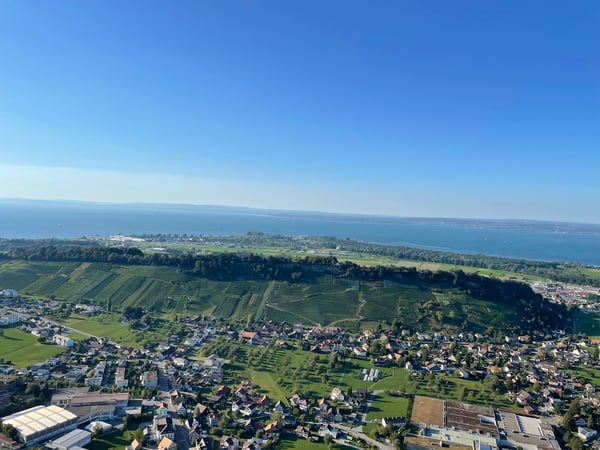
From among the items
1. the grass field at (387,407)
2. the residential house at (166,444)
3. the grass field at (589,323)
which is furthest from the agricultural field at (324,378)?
the grass field at (589,323)

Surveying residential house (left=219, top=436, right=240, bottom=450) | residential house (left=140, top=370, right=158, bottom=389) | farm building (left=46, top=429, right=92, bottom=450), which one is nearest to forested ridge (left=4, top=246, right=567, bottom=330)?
residential house (left=140, top=370, right=158, bottom=389)

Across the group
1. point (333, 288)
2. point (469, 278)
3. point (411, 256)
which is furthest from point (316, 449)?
point (411, 256)

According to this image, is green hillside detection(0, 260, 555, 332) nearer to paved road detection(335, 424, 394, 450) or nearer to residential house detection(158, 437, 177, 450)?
paved road detection(335, 424, 394, 450)

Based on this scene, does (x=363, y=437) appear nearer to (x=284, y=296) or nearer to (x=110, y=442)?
(x=110, y=442)

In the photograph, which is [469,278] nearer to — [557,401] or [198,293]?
[557,401]

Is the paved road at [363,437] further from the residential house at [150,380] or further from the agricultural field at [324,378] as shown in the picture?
the residential house at [150,380]

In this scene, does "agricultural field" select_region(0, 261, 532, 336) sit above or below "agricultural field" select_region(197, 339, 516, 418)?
above

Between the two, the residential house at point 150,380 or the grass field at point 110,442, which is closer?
the grass field at point 110,442

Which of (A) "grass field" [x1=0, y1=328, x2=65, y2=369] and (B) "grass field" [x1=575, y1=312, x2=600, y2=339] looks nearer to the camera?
(A) "grass field" [x1=0, y1=328, x2=65, y2=369]
